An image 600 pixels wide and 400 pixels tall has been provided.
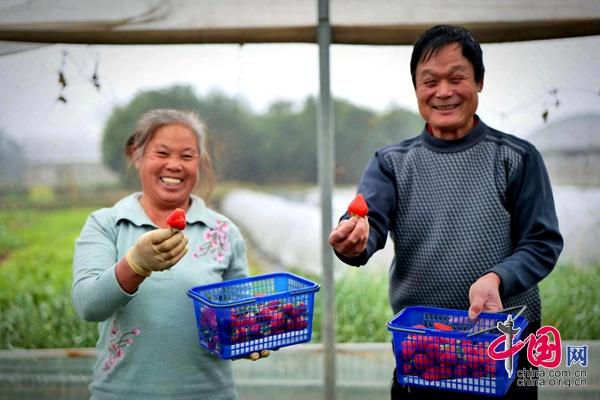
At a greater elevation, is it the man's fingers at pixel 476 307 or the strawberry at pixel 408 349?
the man's fingers at pixel 476 307

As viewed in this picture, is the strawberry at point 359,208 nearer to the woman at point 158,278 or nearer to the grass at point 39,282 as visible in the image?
the woman at point 158,278

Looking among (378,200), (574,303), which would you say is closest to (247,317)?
(378,200)

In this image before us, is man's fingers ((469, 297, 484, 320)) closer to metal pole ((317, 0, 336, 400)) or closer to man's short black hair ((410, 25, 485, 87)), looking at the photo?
man's short black hair ((410, 25, 485, 87))

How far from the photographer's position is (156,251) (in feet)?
5.28

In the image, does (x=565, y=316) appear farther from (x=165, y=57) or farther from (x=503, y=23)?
(x=165, y=57)

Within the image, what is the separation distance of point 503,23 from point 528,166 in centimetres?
121

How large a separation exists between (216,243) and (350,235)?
0.57 m

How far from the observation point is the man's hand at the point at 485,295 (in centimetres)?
163

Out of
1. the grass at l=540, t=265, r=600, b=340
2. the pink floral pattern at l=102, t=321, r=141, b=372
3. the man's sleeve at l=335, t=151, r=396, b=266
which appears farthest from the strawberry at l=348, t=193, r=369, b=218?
the grass at l=540, t=265, r=600, b=340

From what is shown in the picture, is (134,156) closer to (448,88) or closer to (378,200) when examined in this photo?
(378,200)

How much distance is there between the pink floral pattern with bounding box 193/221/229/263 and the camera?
6.53ft

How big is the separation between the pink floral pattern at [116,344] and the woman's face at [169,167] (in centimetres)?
41

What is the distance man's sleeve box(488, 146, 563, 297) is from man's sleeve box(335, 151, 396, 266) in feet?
1.11

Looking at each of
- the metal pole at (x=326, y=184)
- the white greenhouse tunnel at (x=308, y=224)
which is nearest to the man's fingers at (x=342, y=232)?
the metal pole at (x=326, y=184)
